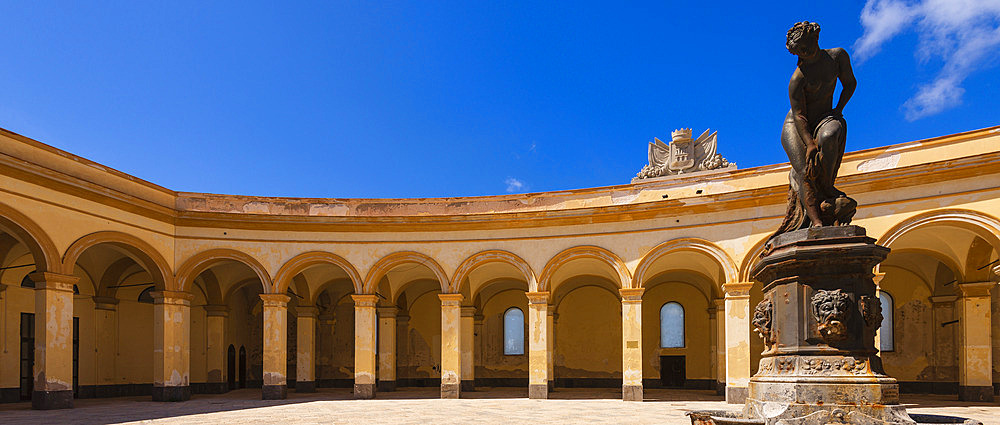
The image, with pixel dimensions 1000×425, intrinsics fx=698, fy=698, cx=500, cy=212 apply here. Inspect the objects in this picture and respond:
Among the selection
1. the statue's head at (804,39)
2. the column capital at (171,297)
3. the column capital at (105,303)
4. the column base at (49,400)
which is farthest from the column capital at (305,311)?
the statue's head at (804,39)

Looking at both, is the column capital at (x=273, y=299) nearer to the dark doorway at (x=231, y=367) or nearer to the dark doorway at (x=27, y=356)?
the dark doorway at (x=27, y=356)

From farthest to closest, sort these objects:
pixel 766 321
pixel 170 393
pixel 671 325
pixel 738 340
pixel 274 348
→ pixel 671 325
pixel 274 348
pixel 170 393
pixel 738 340
pixel 766 321

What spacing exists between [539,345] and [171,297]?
10.5 metres

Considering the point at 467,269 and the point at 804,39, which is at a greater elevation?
the point at 804,39

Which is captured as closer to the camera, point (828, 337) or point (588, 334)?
point (828, 337)

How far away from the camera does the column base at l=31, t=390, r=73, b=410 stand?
16172 mm

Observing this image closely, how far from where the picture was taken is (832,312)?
6.01m

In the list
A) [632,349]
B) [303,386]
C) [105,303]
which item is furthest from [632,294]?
[105,303]

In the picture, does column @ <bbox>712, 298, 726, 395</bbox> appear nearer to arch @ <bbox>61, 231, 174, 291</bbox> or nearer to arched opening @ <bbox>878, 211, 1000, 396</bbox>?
arched opening @ <bbox>878, 211, 1000, 396</bbox>

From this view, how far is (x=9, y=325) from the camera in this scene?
752 inches

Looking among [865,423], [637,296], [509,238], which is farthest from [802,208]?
[509,238]

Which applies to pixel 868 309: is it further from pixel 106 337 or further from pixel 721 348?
pixel 106 337

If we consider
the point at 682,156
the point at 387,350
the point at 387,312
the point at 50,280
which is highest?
the point at 682,156

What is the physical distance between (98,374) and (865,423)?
2205cm
